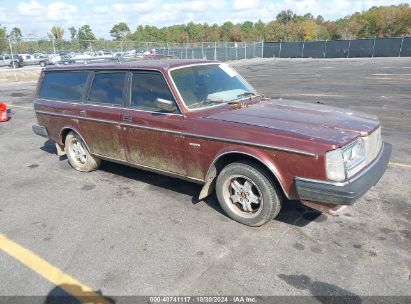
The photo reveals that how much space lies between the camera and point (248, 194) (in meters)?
4.05

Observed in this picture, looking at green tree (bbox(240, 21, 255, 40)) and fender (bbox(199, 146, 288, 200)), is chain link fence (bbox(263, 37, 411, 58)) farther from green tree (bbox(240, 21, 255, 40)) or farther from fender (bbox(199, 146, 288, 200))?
green tree (bbox(240, 21, 255, 40))

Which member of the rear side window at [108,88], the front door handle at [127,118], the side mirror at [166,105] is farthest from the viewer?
the rear side window at [108,88]

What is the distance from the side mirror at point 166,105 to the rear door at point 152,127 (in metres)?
0.05

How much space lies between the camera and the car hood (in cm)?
357

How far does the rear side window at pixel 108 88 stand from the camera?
16.5ft

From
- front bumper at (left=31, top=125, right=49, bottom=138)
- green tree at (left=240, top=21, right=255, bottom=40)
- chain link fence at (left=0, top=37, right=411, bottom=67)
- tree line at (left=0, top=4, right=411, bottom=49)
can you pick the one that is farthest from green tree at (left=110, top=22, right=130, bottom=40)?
front bumper at (left=31, top=125, right=49, bottom=138)

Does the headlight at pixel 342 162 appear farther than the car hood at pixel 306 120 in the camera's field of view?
No

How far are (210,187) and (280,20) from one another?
85.4 meters

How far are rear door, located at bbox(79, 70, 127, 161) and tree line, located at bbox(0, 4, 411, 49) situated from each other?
28172 mm

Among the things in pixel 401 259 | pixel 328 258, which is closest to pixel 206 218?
pixel 328 258

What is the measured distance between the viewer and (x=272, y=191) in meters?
3.80

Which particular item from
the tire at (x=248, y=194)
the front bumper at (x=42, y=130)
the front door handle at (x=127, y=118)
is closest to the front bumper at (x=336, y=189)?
the tire at (x=248, y=194)

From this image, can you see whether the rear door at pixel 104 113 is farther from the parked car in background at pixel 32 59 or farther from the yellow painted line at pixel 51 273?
the parked car in background at pixel 32 59

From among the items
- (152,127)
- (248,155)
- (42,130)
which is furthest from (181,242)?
(42,130)
